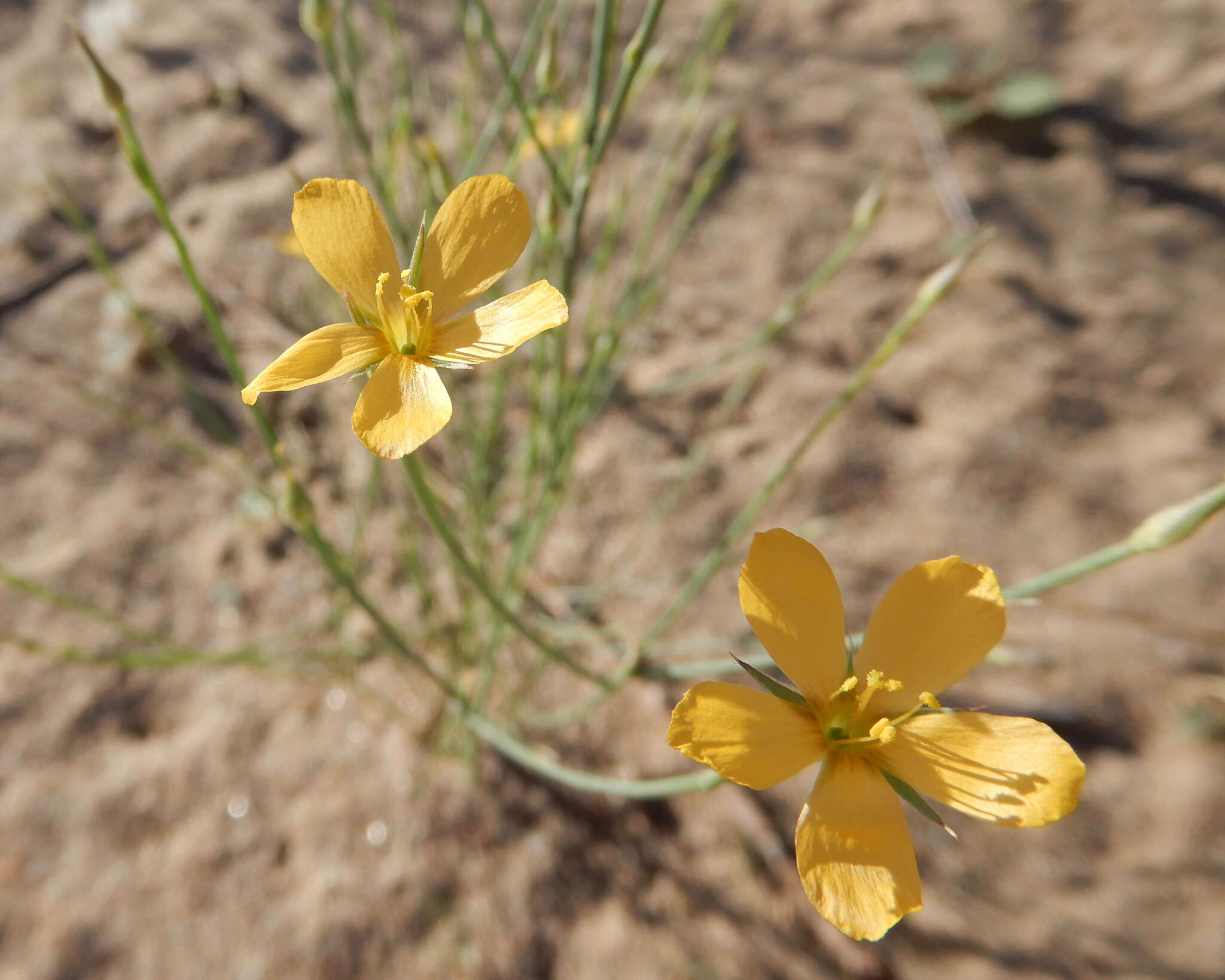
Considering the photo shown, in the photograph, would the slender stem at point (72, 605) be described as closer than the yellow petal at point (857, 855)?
No

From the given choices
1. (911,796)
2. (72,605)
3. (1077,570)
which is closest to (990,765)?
(911,796)

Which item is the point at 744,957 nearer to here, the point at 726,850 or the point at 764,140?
the point at 726,850

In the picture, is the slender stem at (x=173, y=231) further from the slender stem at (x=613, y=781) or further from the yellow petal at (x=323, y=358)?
the slender stem at (x=613, y=781)

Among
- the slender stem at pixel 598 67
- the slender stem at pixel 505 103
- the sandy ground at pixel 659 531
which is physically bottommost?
the sandy ground at pixel 659 531

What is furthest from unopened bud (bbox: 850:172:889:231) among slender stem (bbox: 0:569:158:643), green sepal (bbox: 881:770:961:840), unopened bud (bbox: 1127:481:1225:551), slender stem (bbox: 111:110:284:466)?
slender stem (bbox: 0:569:158:643)

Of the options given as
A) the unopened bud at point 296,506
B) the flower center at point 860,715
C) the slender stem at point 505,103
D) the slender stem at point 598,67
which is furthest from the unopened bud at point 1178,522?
the slender stem at point 505,103

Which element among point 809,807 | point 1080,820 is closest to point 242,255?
point 809,807

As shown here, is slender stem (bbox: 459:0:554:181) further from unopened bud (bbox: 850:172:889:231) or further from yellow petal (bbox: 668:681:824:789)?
yellow petal (bbox: 668:681:824:789)

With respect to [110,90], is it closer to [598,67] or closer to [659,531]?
[598,67]
